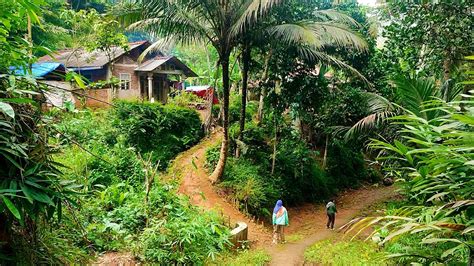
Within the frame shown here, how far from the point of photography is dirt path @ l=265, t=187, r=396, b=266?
8.07 metres

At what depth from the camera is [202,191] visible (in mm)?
9828

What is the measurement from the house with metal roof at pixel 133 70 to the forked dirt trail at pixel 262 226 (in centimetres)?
735

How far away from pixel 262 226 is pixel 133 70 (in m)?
12.8

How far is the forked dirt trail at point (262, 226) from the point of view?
27.8ft

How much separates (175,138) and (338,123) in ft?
21.0

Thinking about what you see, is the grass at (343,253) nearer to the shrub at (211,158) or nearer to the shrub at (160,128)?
the shrub at (211,158)

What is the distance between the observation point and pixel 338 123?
1394 cm

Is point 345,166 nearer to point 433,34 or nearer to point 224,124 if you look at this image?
point 224,124

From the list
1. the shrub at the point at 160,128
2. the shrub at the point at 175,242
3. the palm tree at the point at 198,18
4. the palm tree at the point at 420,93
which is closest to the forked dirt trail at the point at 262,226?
the shrub at the point at 160,128

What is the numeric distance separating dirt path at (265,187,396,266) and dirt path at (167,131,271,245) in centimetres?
71

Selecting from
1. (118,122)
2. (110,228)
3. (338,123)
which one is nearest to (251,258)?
(110,228)

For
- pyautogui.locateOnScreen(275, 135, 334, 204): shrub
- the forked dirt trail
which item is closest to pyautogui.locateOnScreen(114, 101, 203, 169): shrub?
the forked dirt trail

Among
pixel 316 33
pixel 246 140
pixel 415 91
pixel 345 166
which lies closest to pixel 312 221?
pixel 246 140

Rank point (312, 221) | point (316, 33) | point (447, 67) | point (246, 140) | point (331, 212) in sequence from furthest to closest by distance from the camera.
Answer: point (246, 140) < point (312, 221) < point (331, 212) < point (316, 33) < point (447, 67)
